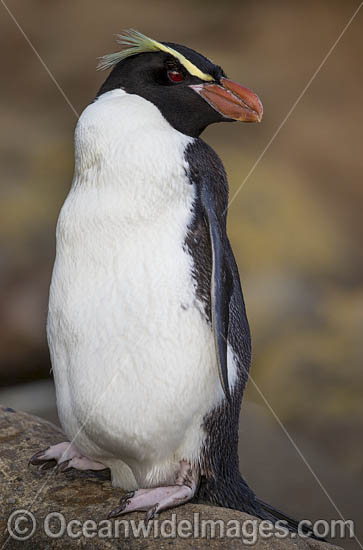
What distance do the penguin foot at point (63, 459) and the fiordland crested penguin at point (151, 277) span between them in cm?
9

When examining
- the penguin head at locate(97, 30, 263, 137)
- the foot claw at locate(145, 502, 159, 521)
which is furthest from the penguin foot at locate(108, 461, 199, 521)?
the penguin head at locate(97, 30, 263, 137)

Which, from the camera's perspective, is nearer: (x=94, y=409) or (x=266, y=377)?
(x=94, y=409)

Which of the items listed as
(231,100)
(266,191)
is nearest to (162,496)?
(231,100)

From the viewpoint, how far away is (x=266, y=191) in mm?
2660

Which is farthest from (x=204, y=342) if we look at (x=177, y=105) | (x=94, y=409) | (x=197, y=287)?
(x=177, y=105)

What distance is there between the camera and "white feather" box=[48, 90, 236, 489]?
1.17 m

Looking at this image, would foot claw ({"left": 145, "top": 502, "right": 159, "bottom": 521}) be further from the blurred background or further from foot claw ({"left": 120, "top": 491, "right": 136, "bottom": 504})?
the blurred background

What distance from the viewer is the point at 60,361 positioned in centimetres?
125

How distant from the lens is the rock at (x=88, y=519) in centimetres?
115

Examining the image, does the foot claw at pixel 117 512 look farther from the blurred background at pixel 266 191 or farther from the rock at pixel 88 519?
the blurred background at pixel 266 191

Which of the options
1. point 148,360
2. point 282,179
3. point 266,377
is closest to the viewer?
point 148,360

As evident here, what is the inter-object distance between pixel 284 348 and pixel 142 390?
139 cm

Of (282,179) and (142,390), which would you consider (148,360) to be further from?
(282,179)

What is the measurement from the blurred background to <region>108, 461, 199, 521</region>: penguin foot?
0.98 meters
